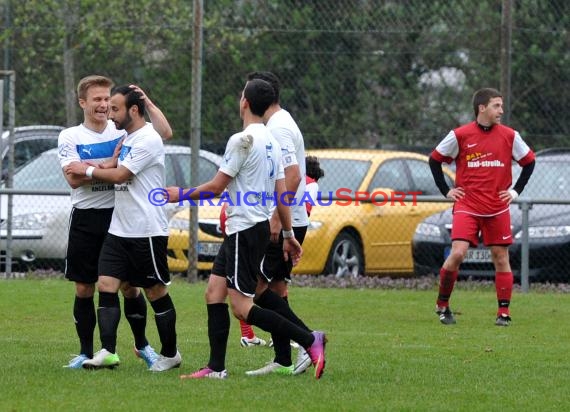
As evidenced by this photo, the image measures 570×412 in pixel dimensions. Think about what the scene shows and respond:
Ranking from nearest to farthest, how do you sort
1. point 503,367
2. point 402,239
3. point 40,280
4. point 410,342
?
point 503,367
point 410,342
point 40,280
point 402,239

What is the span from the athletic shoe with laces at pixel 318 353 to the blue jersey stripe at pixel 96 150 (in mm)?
1804

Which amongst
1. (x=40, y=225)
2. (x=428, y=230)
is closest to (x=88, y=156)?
(x=40, y=225)

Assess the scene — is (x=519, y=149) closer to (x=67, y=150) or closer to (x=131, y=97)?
(x=131, y=97)

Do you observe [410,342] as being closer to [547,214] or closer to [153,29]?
[547,214]

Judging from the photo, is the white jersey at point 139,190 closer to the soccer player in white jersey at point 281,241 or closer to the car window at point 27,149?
the soccer player in white jersey at point 281,241

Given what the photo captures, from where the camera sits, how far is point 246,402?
7535 mm

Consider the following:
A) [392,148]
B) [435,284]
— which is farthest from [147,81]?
[435,284]

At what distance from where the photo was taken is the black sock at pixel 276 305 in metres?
8.84

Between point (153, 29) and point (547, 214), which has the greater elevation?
point (153, 29)

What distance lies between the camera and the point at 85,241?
8.94 meters

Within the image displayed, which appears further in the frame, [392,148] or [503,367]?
[392,148]

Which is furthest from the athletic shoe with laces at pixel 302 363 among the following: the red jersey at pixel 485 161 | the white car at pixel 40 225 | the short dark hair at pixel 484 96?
the white car at pixel 40 225

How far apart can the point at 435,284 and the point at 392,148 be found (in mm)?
1907

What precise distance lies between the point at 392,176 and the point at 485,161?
185 inches
